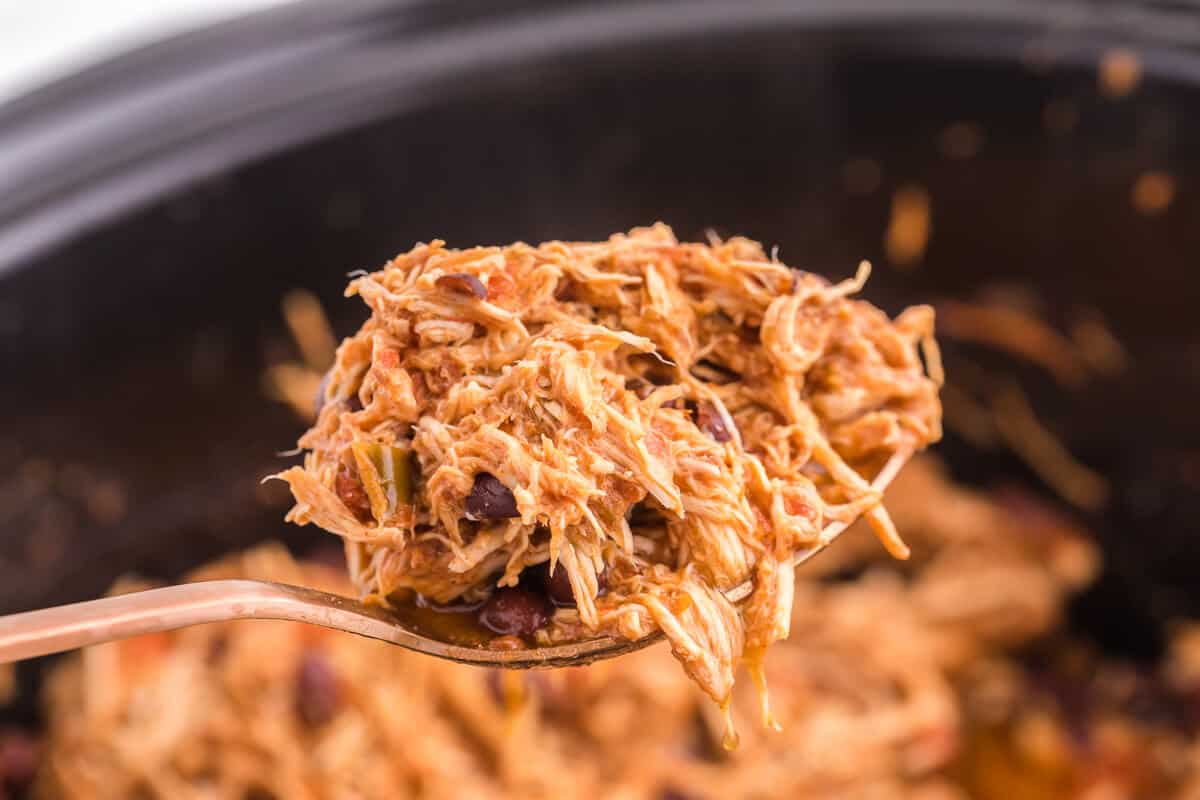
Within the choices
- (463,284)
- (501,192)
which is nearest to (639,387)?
(463,284)

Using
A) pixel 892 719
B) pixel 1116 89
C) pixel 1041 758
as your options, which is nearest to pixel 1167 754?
pixel 1041 758

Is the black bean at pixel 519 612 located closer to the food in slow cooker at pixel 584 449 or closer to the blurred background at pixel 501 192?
the food in slow cooker at pixel 584 449

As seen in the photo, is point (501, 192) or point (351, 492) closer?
point (351, 492)

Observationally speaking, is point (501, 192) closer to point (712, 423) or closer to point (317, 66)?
point (317, 66)

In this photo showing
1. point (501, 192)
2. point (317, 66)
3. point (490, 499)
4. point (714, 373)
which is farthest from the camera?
point (501, 192)

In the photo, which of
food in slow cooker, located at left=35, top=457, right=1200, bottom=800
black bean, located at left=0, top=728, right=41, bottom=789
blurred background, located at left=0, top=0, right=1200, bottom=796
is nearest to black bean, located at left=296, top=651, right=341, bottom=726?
food in slow cooker, located at left=35, top=457, right=1200, bottom=800

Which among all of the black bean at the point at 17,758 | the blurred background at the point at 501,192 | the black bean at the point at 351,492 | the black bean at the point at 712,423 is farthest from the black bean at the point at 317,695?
the black bean at the point at 712,423
